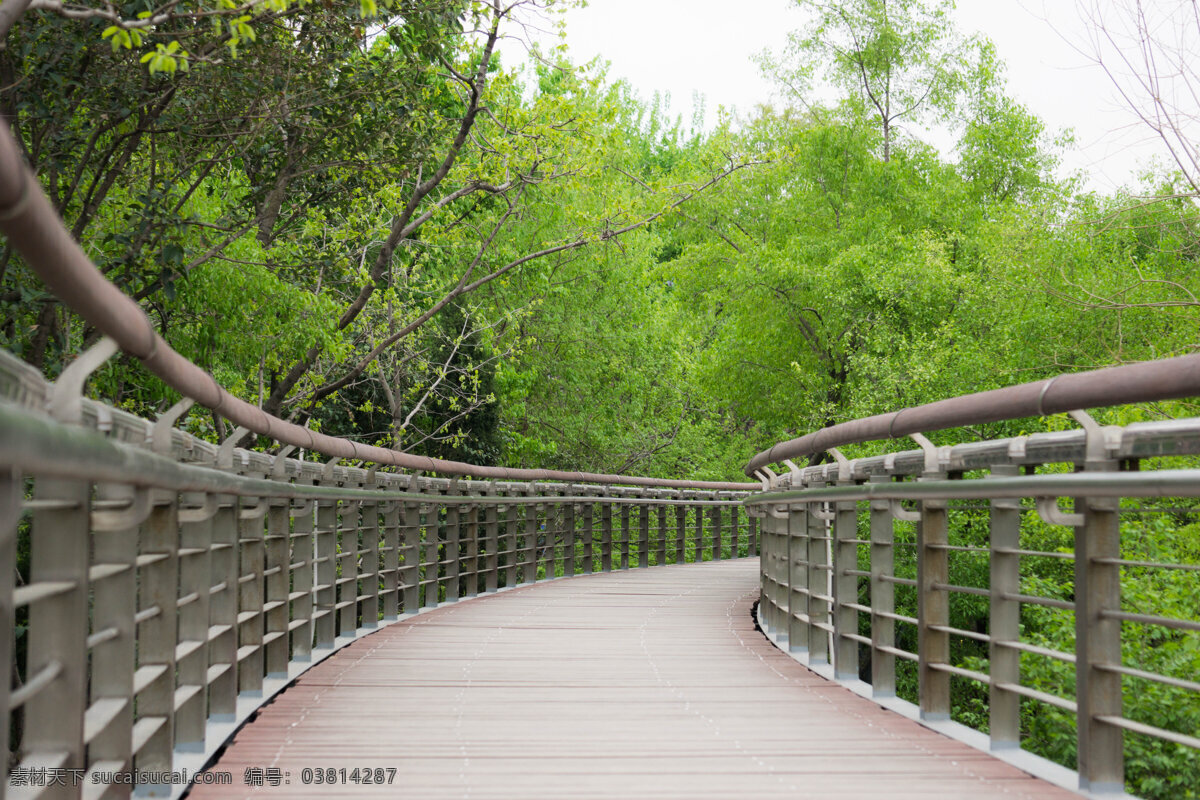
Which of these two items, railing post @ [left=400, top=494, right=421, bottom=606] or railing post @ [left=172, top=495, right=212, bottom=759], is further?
railing post @ [left=400, top=494, right=421, bottom=606]

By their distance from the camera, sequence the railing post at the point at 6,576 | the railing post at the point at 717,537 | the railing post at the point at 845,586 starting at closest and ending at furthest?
the railing post at the point at 6,576 → the railing post at the point at 845,586 → the railing post at the point at 717,537

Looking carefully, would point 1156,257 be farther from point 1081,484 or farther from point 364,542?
point 1081,484

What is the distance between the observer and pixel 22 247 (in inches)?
81.4

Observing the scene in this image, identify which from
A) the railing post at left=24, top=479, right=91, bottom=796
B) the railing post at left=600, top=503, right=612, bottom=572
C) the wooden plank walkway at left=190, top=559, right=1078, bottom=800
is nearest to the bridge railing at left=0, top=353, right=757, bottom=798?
the railing post at left=24, top=479, right=91, bottom=796

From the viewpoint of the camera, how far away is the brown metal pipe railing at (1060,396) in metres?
3.01

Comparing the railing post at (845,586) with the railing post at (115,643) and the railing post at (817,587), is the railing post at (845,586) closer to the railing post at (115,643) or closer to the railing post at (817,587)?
the railing post at (817,587)

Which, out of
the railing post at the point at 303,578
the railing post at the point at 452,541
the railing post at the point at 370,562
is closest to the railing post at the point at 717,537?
the railing post at the point at 452,541

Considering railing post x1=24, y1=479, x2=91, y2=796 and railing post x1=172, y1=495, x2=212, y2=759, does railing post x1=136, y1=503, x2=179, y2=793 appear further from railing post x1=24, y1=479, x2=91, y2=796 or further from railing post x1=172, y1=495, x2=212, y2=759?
railing post x1=24, y1=479, x2=91, y2=796

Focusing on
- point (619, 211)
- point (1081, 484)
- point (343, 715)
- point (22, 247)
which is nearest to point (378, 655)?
point (343, 715)

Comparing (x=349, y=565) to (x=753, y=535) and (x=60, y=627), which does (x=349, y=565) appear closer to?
(x=60, y=627)

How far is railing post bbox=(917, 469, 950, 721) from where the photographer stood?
4.77 meters

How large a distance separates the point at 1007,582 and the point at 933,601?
656 mm

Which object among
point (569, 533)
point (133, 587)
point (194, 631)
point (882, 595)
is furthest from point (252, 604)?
point (569, 533)

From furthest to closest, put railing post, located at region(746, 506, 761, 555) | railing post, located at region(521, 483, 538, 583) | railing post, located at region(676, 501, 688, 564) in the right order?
railing post, located at region(746, 506, 761, 555), railing post, located at region(676, 501, 688, 564), railing post, located at region(521, 483, 538, 583)
